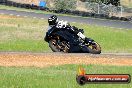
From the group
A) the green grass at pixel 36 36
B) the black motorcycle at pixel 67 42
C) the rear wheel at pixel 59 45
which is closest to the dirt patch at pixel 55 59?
the black motorcycle at pixel 67 42

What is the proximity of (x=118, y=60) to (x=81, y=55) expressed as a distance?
1.64 meters

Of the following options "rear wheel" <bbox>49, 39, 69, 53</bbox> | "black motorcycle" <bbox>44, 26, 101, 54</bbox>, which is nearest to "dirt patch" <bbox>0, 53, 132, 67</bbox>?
"black motorcycle" <bbox>44, 26, 101, 54</bbox>

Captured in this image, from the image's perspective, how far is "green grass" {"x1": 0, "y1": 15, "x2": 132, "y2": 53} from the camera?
2852 centimetres

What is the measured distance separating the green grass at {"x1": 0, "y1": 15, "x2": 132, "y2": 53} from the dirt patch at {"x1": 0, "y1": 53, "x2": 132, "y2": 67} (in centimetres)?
996

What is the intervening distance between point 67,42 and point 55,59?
3.96 meters

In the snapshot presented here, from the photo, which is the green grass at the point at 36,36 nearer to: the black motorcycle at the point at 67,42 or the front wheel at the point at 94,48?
the black motorcycle at the point at 67,42

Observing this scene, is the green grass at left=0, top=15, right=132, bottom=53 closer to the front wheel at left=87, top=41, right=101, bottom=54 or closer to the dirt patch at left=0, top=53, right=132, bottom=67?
the front wheel at left=87, top=41, right=101, bottom=54

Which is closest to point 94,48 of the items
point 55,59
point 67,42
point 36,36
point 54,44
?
point 67,42

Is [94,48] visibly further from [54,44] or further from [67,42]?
[54,44]

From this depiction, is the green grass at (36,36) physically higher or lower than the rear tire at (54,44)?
lower

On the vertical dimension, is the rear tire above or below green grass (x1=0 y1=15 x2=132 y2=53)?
above

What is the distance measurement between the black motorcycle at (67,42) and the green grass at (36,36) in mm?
6702

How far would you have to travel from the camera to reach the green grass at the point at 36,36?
93.6 feet

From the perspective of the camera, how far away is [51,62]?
15312mm
